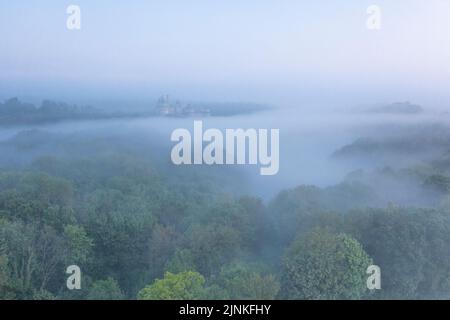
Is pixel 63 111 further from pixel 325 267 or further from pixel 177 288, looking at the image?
pixel 325 267

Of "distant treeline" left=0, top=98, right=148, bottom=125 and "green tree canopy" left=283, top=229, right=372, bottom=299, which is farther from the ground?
"distant treeline" left=0, top=98, right=148, bottom=125

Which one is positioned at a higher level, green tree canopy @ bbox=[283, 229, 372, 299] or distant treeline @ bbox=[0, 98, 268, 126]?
distant treeline @ bbox=[0, 98, 268, 126]

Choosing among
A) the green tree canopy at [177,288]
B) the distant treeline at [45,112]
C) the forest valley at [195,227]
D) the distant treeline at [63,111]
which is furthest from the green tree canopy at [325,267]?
the distant treeline at [45,112]

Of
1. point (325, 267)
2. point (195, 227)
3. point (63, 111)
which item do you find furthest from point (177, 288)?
point (63, 111)

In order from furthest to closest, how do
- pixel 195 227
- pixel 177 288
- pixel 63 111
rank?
pixel 63 111 → pixel 195 227 → pixel 177 288

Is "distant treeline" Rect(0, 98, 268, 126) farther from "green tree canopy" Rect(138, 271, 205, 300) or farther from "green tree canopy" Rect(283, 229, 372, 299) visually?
"green tree canopy" Rect(138, 271, 205, 300)

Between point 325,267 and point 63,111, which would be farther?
point 63,111

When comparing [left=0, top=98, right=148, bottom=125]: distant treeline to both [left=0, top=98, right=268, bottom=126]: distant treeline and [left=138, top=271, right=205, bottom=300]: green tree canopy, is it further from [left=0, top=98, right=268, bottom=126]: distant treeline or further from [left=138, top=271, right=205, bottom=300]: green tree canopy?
[left=138, top=271, right=205, bottom=300]: green tree canopy

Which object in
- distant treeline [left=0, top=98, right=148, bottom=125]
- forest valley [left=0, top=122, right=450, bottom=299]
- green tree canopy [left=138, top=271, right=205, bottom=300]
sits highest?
distant treeline [left=0, top=98, right=148, bottom=125]

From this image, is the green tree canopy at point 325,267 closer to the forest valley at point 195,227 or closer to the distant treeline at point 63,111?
the forest valley at point 195,227

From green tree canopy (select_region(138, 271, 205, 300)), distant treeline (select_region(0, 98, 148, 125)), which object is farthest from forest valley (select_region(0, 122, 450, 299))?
distant treeline (select_region(0, 98, 148, 125))

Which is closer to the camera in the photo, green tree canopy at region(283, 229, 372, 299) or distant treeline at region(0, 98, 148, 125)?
green tree canopy at region(283, 229, 372, 299)

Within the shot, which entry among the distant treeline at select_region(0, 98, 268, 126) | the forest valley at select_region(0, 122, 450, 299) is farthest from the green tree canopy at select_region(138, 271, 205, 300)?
the distant treeline at select_region(0, 98, 268, 126)
